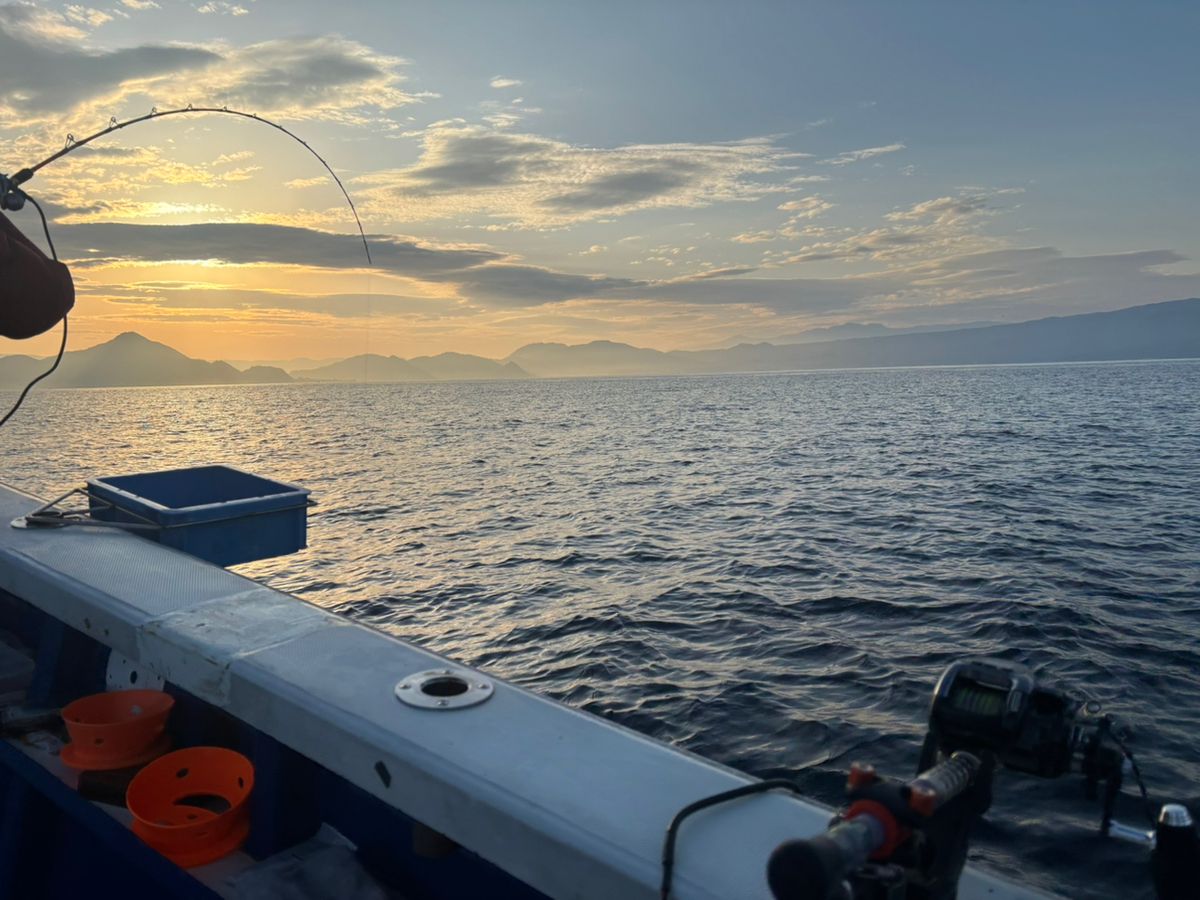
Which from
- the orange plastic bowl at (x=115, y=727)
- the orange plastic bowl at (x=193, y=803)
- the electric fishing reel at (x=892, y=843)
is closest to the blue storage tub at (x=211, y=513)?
the orange plastic bowl at (x=115, y=727)

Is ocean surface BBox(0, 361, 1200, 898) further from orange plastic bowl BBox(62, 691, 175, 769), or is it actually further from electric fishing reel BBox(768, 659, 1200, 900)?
orange plastic bowl BBox(62, 691, 175, 769)

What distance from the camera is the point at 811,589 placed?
15859 mm

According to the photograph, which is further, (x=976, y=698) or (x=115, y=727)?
(x=115, y=727)

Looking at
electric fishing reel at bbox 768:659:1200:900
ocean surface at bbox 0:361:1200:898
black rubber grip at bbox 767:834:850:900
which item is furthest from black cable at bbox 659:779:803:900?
ocean surface at bbox 0:361:1200:898

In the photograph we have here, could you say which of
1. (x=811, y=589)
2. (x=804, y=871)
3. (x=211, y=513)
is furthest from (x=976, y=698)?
(x=811, y=589)

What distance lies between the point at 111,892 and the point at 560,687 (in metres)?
8.44

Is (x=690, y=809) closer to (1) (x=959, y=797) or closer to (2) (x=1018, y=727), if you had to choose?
(1) (x=959, y=797)

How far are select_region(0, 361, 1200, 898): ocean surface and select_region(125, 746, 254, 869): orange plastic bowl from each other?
20.3 feet

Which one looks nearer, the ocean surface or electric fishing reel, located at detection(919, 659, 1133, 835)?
electric fishing reel, located at detection(919, 659, 1133, 835)

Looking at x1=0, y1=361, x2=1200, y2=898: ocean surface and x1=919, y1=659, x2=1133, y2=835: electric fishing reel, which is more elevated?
x1=919, y1=659, x2=1133, y2=835: electric fishing reel

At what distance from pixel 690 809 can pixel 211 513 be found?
4.43m

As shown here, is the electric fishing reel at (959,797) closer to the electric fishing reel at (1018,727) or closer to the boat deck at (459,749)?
the electric fishing reel at (1018,727)

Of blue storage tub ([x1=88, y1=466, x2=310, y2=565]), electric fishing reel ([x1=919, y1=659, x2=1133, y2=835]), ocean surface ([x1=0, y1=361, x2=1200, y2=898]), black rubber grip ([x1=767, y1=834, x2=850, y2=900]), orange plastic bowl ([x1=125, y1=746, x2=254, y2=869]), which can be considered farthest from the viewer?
ocean surface ([x1=0, y1=361, x2=1200, y2=898])

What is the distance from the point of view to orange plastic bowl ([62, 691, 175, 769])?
372 centimetres
